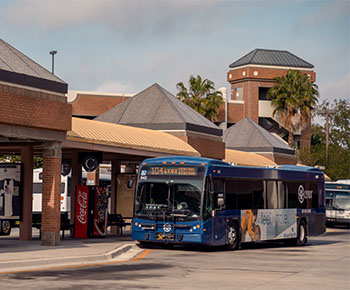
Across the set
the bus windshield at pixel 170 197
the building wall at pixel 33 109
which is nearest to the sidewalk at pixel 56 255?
the bus windshield at pixel 170 197

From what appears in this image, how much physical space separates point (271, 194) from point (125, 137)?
6233 mm

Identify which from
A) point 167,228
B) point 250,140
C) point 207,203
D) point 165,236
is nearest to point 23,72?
point 167,228

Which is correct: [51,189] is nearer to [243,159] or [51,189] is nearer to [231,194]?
[231,194]

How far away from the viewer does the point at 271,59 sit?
86.8 metres

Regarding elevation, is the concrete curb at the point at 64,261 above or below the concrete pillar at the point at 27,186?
below

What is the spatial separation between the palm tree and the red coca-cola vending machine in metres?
50.1

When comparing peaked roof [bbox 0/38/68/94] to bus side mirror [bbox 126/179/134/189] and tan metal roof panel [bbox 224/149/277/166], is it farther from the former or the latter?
tan metal roof panel [bbox 224/149/277/166]

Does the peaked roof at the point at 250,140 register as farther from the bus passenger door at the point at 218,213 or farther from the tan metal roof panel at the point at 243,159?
the bus passenger door at the point at 218,213

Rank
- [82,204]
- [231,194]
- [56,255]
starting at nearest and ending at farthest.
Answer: [56,255] → [231,194] → [82,204]

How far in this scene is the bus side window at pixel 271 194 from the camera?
28.8 m

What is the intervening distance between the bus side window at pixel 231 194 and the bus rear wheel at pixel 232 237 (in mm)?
679

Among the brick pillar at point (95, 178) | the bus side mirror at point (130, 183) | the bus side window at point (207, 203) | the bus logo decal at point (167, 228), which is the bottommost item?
the bus logo decal at point (167, 228)

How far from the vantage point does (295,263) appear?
68.4 feet

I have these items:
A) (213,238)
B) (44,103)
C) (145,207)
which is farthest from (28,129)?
(213,238)
